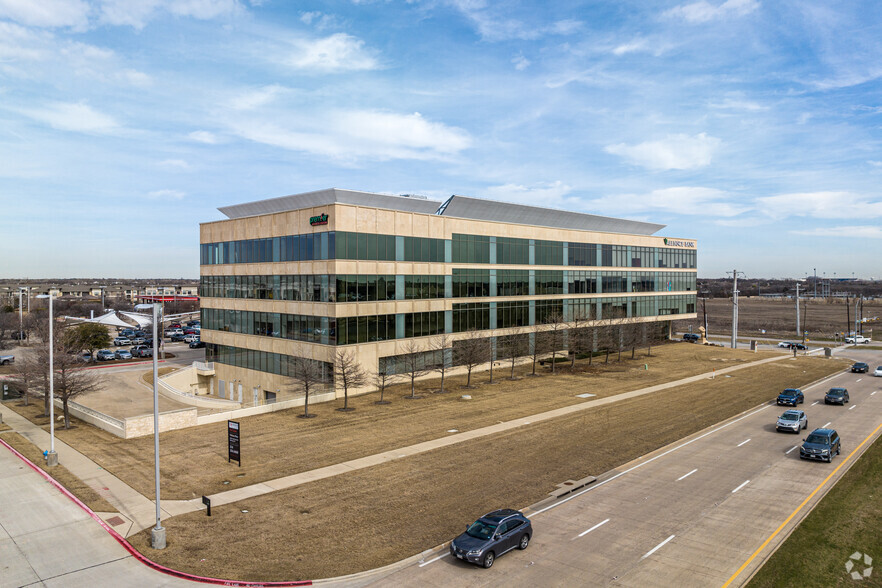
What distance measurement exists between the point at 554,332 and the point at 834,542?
42.3 m

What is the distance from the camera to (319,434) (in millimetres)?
35094

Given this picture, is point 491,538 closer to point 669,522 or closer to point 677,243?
point 669,522

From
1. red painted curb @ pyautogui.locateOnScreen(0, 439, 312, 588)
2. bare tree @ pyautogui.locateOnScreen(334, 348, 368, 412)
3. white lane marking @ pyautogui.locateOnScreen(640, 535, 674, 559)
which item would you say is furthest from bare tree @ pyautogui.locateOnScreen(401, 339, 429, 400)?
white lane marking @ pyautogui.locateOnScreen(640, 535, 674, 559)

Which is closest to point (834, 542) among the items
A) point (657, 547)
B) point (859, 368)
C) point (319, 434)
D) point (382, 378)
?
point (657, 547)

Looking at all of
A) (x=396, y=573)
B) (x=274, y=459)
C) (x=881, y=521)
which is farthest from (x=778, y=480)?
(x=274, y=459)

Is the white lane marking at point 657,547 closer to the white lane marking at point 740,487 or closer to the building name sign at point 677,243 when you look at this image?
the white lane marking at point 740,487

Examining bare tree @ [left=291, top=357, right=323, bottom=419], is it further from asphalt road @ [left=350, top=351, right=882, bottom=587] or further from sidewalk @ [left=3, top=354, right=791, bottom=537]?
asphalt road @ [left=350, top=351, right=882, bottom=587]

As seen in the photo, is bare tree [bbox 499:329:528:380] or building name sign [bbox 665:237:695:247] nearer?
bare tree [bbox 499:329:528:380]

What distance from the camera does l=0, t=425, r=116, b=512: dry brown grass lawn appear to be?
24.0 metres

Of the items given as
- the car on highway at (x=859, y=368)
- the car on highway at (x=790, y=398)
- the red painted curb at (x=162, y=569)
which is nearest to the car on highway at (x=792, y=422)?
the car on highway at (x=790, y=398)

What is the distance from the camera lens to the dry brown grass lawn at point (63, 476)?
24016 mm

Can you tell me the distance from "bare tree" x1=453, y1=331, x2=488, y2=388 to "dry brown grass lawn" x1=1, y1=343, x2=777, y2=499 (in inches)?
79.9

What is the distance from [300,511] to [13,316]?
120497 mm

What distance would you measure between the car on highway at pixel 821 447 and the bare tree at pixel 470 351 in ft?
89.3
